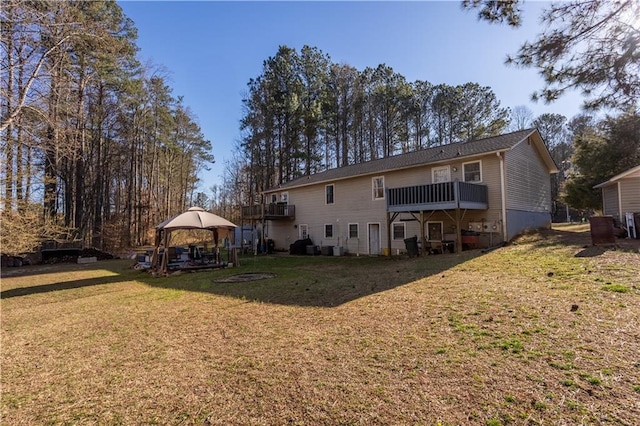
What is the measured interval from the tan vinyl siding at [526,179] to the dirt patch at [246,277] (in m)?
10.2

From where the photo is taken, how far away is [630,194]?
13.8 m

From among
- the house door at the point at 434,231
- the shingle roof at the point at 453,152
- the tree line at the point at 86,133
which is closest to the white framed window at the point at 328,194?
the shingle roof at the point at 453,152

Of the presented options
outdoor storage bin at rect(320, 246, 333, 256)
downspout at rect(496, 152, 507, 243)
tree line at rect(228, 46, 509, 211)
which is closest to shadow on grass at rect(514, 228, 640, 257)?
downspout at rect(496, 152, 507, 243)

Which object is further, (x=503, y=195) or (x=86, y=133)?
(x=86, y=133)

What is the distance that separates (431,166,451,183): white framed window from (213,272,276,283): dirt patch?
29.5 ft

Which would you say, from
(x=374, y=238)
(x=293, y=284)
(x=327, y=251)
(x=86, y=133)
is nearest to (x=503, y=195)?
(x=374, y=238)

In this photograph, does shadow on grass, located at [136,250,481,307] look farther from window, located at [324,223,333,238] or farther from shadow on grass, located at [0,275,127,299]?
window, located at [324,223,333,238]

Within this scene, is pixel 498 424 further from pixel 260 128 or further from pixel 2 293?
pixel 260 128

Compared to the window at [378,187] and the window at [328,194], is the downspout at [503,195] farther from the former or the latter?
the window at [328,194]

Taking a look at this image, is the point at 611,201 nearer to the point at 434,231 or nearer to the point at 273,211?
the point at 434,231

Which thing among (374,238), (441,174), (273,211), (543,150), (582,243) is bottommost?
(582,243)

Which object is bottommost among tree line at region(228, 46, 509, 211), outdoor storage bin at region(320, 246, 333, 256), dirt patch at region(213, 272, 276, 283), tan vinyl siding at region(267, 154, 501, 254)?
dirt patch at region(213, 272, 276, 283)

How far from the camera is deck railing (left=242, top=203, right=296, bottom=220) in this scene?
2245 cm

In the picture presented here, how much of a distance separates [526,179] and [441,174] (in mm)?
3985
